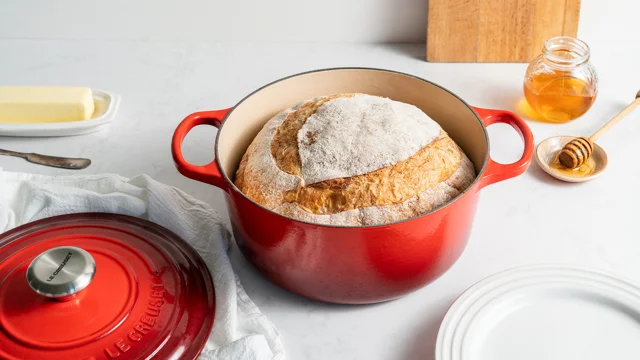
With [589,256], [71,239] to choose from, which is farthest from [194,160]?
[589,256]

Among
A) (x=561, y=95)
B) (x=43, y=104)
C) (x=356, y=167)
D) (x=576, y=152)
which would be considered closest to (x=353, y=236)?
(x=356, y=167)

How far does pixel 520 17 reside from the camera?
1512mm

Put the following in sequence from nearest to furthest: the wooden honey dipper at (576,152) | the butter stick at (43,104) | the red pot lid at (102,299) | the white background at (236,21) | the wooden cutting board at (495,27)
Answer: the red pot lid at (102,299)
the wooden honey dipper at (576,152)
the butter stick at (43,104)
the wooden cutting board at (495,27)
the white background at (236,21)

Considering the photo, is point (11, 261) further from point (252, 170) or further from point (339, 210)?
point (339, 210)

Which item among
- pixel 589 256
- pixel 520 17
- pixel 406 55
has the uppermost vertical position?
pixel 520 17

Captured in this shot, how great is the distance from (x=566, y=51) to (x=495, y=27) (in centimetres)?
20

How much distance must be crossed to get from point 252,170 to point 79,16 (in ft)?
3.06

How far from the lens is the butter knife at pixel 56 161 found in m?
1.32

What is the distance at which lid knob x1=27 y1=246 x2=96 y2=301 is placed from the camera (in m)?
0.84

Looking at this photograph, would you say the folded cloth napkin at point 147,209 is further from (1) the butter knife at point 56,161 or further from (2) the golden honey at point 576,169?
(2) the golden honey at point 576,169

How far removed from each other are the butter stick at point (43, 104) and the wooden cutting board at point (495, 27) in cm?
80

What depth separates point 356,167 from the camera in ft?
3.18

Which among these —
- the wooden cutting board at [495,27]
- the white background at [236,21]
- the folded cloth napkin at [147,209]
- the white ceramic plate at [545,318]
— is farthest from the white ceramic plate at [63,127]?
the white ceramic plate at [545,318]

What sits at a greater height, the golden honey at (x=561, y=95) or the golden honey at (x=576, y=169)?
the golden honey at (x=561, y=95)
